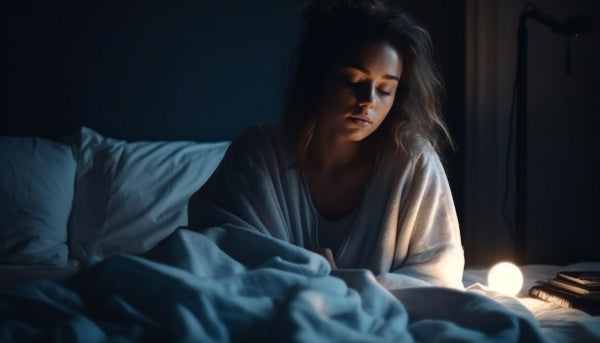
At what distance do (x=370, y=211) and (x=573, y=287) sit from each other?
51cm

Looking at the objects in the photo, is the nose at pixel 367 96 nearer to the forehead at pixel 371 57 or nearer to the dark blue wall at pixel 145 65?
the forehead at pixel 371 57

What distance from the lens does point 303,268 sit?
3.91 feet

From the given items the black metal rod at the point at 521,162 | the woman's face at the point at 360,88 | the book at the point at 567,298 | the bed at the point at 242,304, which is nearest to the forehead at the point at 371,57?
the woman's face at the point at 360,88

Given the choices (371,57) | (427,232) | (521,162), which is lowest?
(427,232)

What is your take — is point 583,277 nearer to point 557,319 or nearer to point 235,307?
point 557,319

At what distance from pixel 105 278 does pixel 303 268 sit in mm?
356

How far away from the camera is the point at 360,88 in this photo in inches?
60.9

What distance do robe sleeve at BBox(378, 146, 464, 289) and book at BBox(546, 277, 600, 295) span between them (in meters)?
0.23

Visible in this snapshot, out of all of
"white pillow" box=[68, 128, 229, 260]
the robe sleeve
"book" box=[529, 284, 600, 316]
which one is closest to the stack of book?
"book" box=[529, 284, 600, 316]

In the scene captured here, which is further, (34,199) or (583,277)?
(34,199)

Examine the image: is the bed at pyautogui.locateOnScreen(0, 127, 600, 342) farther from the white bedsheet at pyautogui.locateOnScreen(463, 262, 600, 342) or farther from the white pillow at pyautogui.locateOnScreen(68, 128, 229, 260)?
the white pillow at pyautogui.locateOnScreen(68, 128, 229, 260)

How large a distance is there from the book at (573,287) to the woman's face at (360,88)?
59 cm

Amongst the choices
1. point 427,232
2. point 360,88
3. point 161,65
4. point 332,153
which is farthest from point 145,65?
point 427,232

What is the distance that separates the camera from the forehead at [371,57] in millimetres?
1547
